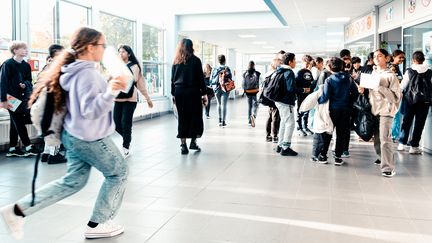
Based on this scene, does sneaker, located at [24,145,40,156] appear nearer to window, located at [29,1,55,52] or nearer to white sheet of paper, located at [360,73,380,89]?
window, located at [29,1,55,52]

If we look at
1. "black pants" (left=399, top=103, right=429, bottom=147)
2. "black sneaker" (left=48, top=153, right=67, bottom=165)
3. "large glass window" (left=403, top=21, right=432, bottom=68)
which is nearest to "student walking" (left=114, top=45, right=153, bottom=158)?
"black sneaker" (left=48, top=153, right=67, bottom=165)

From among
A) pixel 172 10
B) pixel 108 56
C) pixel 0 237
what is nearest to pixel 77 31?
pixel 108 56

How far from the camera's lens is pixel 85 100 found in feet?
9.16

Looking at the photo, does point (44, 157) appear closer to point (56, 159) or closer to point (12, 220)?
point (56, 159)

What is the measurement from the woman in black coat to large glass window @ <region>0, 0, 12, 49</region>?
9.34 ft

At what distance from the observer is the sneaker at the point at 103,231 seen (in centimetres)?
318

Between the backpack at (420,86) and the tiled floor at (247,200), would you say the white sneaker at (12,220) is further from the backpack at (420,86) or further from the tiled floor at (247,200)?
the backpack at (420,86)

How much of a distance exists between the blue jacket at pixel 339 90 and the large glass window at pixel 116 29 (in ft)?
21.5

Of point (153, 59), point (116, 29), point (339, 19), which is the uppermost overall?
point (339, 19)

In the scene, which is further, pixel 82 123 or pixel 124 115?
pixel 124 115

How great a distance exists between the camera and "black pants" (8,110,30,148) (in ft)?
21.5

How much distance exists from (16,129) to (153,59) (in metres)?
7.84

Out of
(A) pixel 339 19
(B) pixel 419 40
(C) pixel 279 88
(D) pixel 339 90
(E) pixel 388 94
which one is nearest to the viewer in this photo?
(E) pixel 388 94

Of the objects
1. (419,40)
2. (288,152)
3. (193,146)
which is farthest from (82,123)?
(419,40)
